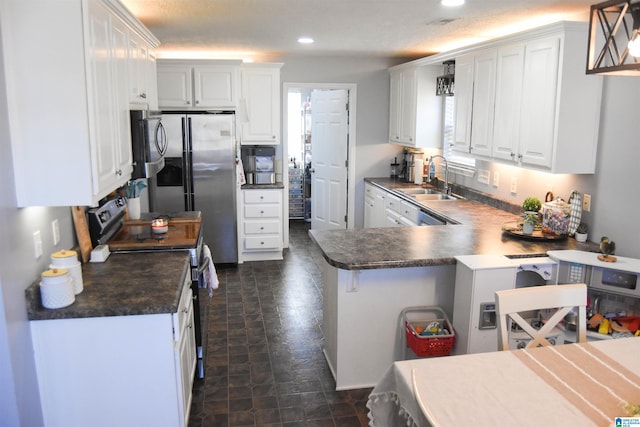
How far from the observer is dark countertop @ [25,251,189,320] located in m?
2.29

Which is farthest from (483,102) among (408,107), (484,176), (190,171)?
(190,171)

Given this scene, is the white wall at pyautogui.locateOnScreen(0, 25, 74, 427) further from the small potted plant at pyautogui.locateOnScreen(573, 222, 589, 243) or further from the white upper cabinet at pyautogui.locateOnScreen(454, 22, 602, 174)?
the small potted plant at pyautogui.locateOnScreen(573, 222, 589, 243)

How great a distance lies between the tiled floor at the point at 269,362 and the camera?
9.81ft

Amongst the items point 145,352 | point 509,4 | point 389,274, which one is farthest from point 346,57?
point 145,352

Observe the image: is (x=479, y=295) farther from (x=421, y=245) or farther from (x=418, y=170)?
(x=418, y=170)

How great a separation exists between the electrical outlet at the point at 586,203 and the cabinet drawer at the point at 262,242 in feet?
11.1

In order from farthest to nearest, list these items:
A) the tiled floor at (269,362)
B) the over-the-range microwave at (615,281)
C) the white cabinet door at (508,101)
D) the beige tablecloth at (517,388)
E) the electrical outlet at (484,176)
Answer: the electrical outlet at (484,176) → the white cabinet door at (508,101) → the tiled floor at (269,362) → the over-the-range microwave at (615,281) → the beige tablecloth at (517,388)

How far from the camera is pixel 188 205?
18.5 ft

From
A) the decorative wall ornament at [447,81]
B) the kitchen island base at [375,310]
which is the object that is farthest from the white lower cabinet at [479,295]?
the decorative wall ornament at [447,81]

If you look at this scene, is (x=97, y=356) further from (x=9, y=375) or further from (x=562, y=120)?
(x=562, y=120)

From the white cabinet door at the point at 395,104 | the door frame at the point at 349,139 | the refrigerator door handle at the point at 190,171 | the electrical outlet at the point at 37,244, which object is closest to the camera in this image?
the electrical outlet at the point at 37,244

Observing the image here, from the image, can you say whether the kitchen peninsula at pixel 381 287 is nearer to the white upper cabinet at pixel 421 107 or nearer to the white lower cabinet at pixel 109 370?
the white lower cabinet at pixel 109 370

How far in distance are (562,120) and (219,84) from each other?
356 centimetres

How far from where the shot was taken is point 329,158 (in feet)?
22.9
